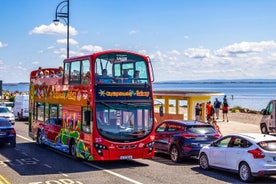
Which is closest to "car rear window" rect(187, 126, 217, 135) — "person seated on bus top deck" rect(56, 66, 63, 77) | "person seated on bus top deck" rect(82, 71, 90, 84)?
"person seated on bus top deck" rect(82, 71, 90, 84)

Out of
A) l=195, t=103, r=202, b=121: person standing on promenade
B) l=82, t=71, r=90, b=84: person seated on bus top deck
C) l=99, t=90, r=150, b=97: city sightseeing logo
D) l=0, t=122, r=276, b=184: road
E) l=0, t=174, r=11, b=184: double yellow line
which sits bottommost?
l=0, t=122, r=276, b=184: road

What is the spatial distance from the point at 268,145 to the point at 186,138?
4.22 meters

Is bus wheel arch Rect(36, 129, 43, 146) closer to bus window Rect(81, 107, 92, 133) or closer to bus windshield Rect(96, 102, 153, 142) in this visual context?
bus window Rect(81, 107, 92, 133)

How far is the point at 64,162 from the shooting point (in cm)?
1742

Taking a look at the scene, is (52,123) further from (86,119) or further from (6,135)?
(86,119)

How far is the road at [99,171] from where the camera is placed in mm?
13723

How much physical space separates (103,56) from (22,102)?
2586 cm

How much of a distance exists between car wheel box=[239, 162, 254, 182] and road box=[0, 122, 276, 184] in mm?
236

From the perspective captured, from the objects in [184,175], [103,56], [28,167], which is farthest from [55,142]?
[184,175]

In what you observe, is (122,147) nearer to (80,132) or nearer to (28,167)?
(80,132)

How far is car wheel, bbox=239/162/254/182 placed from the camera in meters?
13.3

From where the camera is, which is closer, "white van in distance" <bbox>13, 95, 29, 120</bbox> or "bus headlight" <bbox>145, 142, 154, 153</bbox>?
"bus headlight" <bbox>145, 142, 154, 153</bbox>

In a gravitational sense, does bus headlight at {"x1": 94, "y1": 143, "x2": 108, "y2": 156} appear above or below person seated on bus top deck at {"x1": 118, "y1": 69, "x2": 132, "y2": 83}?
below

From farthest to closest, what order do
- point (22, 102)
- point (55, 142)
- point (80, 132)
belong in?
point (22, 102), point (55, 142), point (80, 132)
